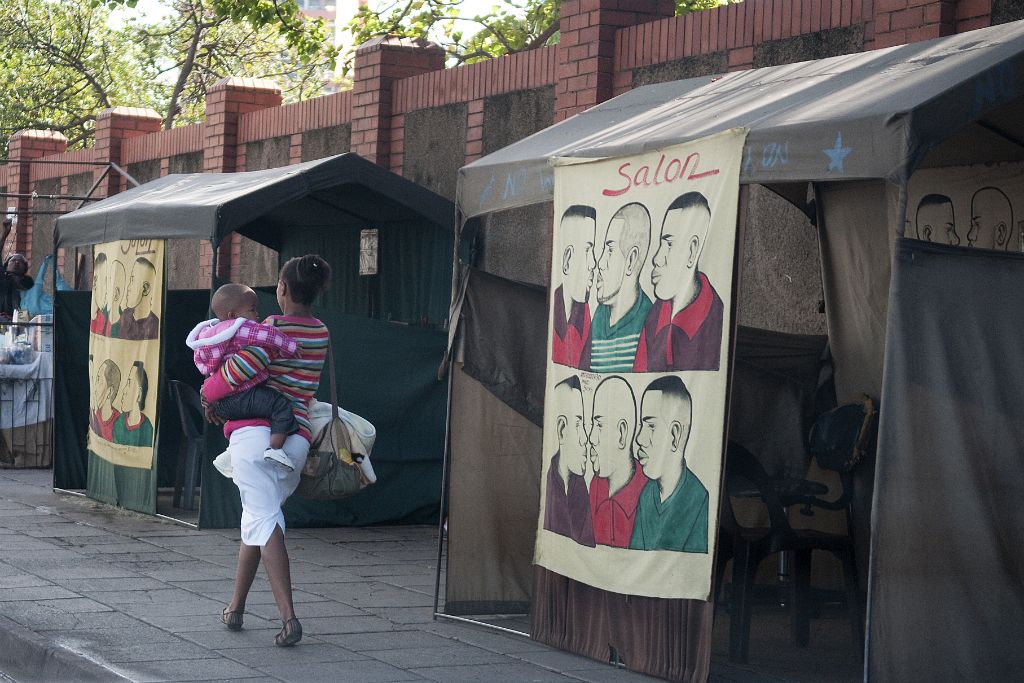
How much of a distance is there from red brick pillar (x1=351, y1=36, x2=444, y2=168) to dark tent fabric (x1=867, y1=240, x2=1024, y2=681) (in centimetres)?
826

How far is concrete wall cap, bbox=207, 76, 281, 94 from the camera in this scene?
50.5 feet

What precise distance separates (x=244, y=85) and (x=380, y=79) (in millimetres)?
3227

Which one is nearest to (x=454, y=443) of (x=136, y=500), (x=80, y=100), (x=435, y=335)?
(x=435, y=335)

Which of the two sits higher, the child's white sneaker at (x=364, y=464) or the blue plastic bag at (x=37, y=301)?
the blue plastic bag at (x=37, y=301)

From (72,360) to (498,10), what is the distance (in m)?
11.7

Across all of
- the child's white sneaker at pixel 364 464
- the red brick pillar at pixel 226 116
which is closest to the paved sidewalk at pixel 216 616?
the child's white sneaker at pixel 364 464

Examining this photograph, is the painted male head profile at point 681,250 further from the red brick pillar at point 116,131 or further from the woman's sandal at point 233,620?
the red brick pillar at point 116,131

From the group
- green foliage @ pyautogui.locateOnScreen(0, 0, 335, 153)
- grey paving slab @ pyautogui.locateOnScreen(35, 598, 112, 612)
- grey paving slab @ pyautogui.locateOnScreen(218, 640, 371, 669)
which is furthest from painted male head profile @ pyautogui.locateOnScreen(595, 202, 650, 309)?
green foliage @ pyautogui.locateOnScreen(0, 0, 335, 153)

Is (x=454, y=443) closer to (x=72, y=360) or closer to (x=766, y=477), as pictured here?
(x=766, y=477)

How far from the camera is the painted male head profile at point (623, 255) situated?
5836 mm

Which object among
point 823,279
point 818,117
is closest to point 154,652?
point 818,117

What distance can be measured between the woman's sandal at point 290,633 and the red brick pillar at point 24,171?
16293 mm

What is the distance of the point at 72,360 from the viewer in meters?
11.9

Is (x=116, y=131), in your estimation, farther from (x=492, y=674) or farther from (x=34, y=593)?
(x=492, y=674)
